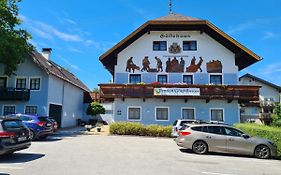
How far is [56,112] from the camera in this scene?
31.5 meters

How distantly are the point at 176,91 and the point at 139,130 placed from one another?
16.7 ft

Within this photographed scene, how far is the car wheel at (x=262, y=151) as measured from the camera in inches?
534

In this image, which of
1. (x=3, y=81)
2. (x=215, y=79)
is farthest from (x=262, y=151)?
(x=3, y=81)

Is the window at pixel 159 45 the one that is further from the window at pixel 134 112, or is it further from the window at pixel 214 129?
the window at pixel 214 129

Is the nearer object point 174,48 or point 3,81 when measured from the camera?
point 174,48

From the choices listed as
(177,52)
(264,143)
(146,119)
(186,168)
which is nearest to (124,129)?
(146,119)

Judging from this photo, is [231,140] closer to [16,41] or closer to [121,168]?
[121,168]

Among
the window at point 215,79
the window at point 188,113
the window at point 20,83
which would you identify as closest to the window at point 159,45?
the window at point 215,79

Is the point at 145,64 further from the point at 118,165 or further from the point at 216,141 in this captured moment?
the point at 118,165

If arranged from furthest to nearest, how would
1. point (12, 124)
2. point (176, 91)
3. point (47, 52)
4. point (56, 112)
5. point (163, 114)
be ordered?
point (47, 52)
point (56, 112)
point (163, 114)
point (176, 91)
point (12, 124)

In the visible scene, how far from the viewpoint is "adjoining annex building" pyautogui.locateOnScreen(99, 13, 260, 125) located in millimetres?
25438

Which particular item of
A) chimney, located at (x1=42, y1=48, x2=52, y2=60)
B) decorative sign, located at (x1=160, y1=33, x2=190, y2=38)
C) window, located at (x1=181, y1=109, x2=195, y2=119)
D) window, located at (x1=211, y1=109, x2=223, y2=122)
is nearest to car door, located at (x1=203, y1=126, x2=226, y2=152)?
window, located at (x1=181, y1=109, x2=195, y2=119)

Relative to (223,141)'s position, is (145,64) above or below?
above

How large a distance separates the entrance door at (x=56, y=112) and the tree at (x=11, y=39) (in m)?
5.44
